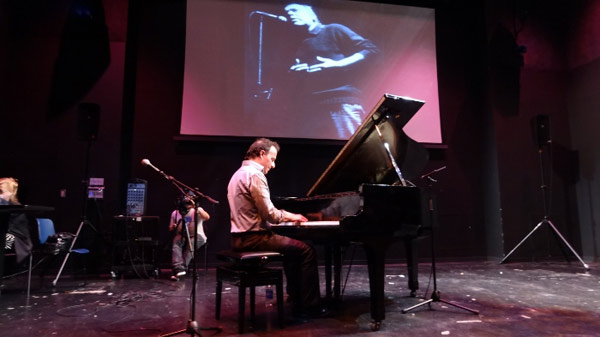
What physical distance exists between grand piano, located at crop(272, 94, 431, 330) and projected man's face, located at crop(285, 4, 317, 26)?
3972mm

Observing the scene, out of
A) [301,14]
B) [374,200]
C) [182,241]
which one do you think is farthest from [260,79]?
[374,200]

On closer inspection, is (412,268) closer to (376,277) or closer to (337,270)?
(337,270)

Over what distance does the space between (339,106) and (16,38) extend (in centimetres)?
490

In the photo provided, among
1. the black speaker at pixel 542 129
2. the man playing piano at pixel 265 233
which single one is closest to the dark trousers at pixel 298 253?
the man playing piano at pixel 265 233

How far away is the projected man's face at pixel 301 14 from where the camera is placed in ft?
23.0

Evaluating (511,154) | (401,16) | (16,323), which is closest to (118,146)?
(16,323)

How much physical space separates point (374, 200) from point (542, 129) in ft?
17.1

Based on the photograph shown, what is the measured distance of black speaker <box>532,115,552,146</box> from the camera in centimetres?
678

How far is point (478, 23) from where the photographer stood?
764 centimetres

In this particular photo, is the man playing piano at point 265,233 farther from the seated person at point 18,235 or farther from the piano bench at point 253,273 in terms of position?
the seated person at point 18,235

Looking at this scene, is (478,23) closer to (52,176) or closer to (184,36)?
(184,36)

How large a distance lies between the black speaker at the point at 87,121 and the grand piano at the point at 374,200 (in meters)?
3.36

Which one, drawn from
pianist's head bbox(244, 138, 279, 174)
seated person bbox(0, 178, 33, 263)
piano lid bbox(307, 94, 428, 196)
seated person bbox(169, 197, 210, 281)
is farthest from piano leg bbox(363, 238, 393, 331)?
seated person bbox(0, 178, 33, 263)

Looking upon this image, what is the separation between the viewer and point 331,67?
277 inches
